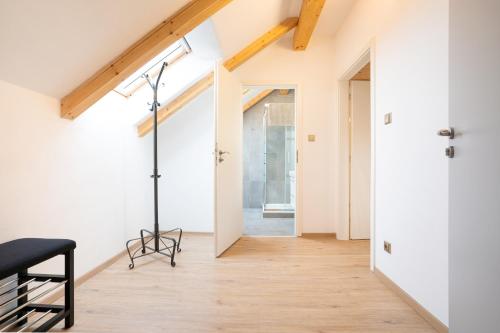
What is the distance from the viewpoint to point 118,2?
4.75 ft

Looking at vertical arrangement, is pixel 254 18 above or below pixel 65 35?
above

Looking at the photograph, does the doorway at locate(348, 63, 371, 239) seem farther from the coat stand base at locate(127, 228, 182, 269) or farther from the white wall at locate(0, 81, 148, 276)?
the white wall at locate(0, 81, 148, 276)

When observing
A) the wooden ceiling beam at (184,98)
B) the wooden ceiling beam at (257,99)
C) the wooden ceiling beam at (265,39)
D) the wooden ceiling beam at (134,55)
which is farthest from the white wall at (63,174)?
the wooden ceiling beam at (257,99)

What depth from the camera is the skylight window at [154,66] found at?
2.54 metres

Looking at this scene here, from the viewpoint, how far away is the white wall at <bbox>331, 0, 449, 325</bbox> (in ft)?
4.69

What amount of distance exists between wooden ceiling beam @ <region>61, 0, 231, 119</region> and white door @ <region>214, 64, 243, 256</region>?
80 cm

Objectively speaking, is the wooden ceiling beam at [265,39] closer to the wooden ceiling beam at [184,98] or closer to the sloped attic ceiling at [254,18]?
the sloped attic ceiling at [254,18]

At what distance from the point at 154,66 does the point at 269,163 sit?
325 centimetres

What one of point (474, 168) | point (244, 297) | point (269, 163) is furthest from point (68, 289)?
point (269, 163)

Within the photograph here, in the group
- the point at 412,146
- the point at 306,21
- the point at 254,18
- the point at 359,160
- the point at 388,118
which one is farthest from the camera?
the point at 359,160

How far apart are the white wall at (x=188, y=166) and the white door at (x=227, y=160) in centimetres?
44

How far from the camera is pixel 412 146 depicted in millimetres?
1678

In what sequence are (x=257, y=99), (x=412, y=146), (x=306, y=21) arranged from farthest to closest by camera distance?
(x=257, y=99)
(x=306, y=21)
(x=412, y=146)

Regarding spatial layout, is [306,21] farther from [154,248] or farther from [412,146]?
[154,248]
